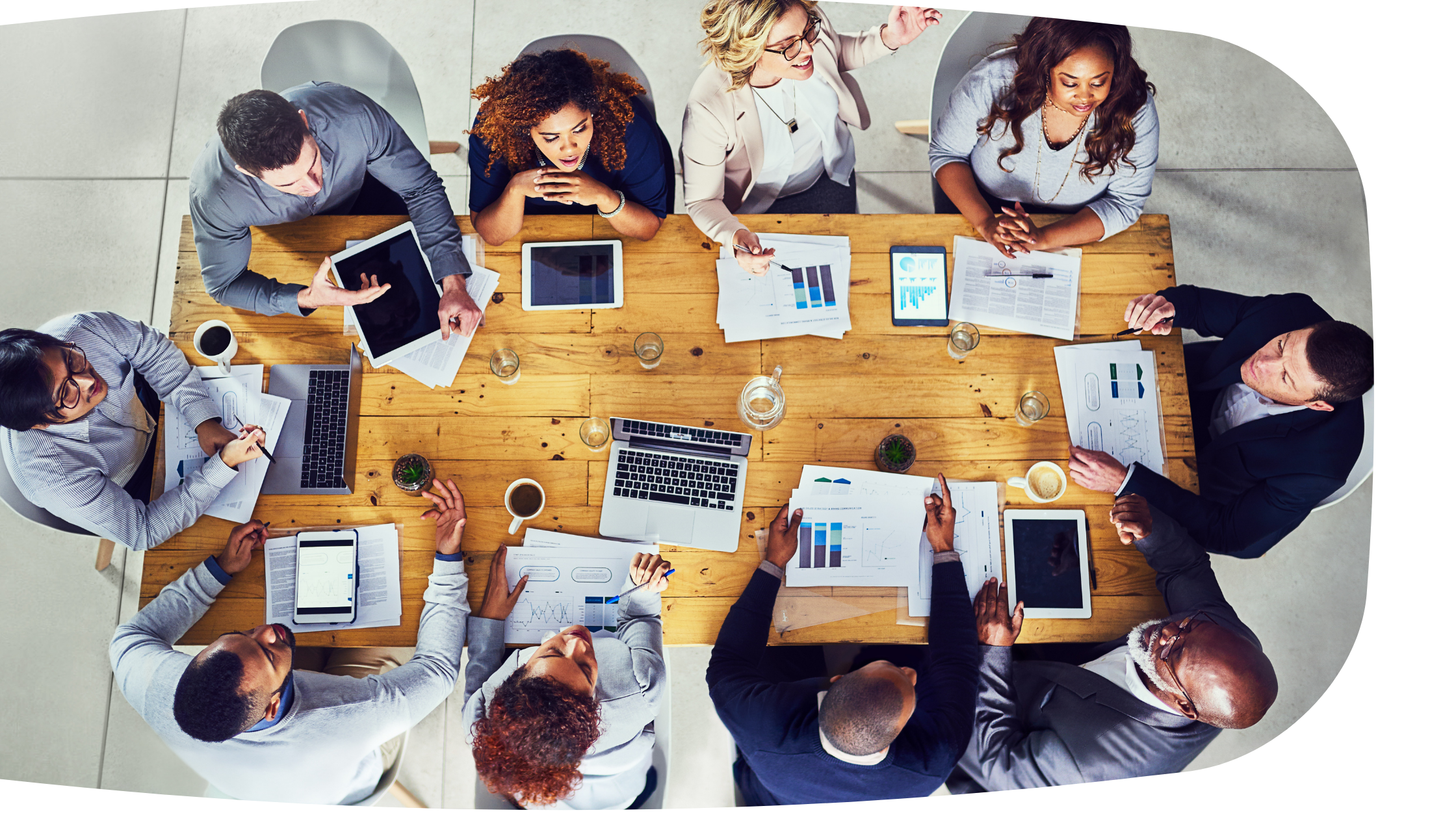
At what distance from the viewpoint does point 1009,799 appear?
2.24 m

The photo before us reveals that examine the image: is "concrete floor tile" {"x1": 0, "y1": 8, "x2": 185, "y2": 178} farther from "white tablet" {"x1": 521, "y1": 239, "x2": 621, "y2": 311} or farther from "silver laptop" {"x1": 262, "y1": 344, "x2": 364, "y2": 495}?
"white tablet" {"x1": 521, "y1": 239, "x2": 621, "y2": 311}

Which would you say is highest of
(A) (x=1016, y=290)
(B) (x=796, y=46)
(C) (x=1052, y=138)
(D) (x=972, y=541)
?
(B) (x=796, y=46)

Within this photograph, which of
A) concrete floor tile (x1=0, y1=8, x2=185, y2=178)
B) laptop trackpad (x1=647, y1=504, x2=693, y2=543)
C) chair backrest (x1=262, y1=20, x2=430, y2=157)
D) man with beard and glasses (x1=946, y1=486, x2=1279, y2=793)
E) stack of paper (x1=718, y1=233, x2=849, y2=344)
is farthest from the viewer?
concrete floor tile (x1=0, y1=8, x2=185, y2=178)

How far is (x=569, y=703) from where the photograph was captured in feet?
5.46

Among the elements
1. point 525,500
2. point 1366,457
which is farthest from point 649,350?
point 1366,457

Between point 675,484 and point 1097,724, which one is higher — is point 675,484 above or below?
above

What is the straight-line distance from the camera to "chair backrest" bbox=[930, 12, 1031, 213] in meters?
2.08

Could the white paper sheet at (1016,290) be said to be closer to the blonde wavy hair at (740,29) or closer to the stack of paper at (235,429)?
the blonde wavy hair at (740,29)

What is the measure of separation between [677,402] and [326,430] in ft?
2.94

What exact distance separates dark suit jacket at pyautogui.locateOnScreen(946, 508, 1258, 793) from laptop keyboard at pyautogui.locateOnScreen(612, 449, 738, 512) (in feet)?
2.49

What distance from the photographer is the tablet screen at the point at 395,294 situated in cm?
198

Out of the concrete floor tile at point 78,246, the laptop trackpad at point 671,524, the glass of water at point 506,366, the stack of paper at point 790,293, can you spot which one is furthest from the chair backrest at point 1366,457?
the concrete floor tile at point 78,246

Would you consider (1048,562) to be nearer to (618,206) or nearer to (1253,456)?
(1253,456)

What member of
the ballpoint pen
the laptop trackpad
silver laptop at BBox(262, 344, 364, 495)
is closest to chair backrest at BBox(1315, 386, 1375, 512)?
the laptop trackpad
